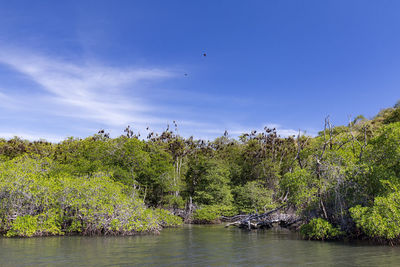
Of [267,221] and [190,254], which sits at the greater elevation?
[190,254]

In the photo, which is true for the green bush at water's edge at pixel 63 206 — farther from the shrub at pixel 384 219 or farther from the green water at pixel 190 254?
the shrub at pixel 384 219

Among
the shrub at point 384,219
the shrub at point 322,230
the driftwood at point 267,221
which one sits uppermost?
the shrub at point 384,219

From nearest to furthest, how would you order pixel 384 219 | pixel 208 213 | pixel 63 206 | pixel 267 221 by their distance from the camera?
pixel 384 219, pixel 63 206, pixel 267 221, pixel 208 213

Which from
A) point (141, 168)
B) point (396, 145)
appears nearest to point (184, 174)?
point (141, 168)

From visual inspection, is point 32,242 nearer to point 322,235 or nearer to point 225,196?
point 322,235

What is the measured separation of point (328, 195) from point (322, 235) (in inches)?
110

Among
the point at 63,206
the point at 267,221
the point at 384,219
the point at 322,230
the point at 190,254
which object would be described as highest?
the point at 63,206

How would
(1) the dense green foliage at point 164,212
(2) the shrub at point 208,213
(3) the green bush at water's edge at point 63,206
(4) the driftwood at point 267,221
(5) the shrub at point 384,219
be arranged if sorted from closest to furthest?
(5) the shrub at point 384,219 → (1) the dense green foliage at point 164,212 → (3) the green bush at water's edge at point 63,206 → (4) the driftwood at point 267,221 → (2) the shrub at point 208,213

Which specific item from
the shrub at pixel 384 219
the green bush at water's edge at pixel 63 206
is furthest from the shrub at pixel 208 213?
the shrub at pixel 384 219

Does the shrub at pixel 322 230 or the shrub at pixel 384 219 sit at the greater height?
the shrub at pixel 384 219

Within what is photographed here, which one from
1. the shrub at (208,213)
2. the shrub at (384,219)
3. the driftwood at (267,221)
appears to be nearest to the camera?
the shrub at (384,219)

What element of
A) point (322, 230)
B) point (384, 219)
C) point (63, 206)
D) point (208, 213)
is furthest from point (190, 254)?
point (208, 213)

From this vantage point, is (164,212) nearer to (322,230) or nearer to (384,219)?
(322,230)

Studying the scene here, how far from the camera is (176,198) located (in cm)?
4031
